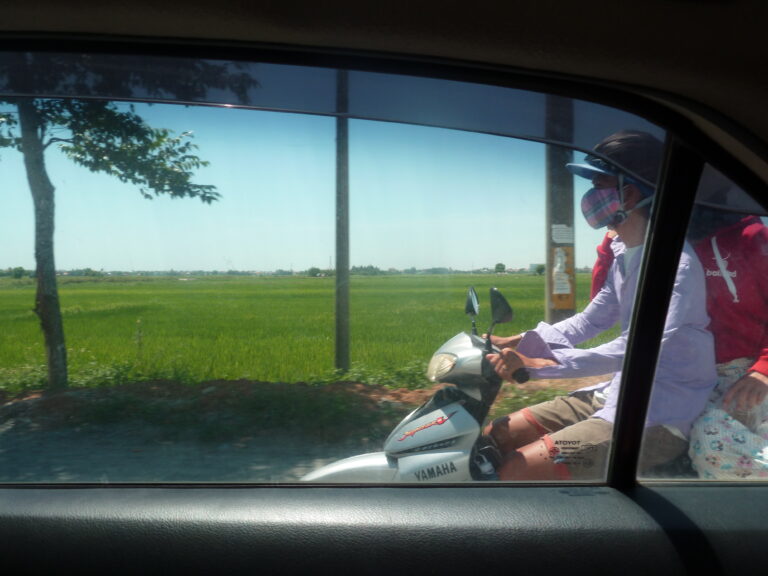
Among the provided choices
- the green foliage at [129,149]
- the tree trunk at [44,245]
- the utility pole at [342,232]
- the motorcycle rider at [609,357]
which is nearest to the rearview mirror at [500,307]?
the motorcycle rider at [609,357]

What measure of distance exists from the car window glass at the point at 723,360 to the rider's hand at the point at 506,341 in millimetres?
447

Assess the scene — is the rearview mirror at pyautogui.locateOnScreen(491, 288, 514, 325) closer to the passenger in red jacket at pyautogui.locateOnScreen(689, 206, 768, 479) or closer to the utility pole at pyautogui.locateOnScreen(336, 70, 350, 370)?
the utility pole at pyautogui.locateOnScreen(336, 70, 350, 370)

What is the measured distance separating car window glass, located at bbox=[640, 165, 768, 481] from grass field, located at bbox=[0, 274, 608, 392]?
0.37 meters

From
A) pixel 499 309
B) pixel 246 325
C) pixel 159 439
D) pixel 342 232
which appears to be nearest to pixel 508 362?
pixel 499 309

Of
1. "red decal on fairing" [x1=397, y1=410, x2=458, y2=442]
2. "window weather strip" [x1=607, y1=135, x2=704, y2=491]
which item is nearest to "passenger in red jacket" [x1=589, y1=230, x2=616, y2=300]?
"window weather strip" [x1=607, y1=135, x2=704, y2=491]

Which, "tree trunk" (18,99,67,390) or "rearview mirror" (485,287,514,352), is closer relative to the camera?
"tree trunk" (18,99,67,390)

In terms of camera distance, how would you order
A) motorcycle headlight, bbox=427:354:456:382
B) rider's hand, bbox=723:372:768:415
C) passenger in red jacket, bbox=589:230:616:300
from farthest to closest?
motorcycle headlight, bbox=427:354:456:382
passenger in red jacket, bbox=589:230:616:300
rider's hand, bbox=723:372:768:415

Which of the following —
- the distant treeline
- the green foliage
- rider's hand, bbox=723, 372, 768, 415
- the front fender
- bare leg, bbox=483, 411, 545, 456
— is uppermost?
the green foliage

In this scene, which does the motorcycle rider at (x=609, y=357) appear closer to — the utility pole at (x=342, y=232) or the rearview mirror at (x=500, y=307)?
the rearview mirror at (x=500, y=307)

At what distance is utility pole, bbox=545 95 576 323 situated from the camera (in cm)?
197

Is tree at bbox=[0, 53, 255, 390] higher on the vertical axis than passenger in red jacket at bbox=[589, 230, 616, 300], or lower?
higher

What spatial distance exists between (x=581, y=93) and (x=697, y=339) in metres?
0.81

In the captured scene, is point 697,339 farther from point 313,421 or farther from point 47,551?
point 47,551

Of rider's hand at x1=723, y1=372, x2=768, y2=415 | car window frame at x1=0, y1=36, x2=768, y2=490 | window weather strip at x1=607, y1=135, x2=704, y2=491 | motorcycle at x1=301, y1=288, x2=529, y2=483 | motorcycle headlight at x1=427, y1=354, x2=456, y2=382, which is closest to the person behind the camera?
car window frame at x1=0, y1=36, x2=768, y2=490
